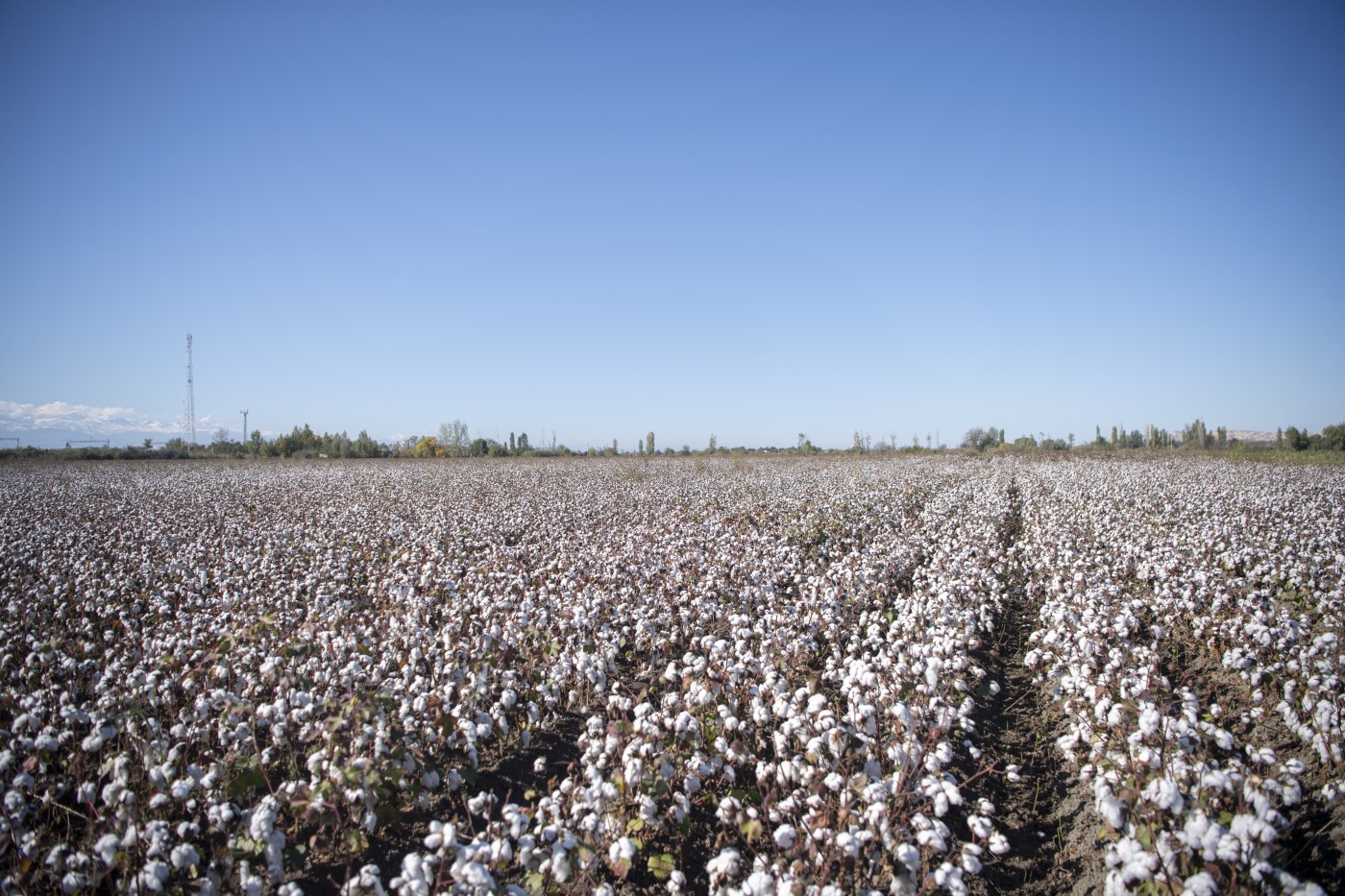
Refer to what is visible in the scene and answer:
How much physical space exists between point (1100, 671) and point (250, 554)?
11.6 m

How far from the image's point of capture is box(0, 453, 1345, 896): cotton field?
10.1ft

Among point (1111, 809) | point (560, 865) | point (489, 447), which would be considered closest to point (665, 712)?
point (560, 865)

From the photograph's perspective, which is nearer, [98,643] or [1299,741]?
[1299,741]

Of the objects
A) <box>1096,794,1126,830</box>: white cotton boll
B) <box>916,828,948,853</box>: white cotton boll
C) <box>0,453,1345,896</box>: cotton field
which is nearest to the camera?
<box>916,828,948,853</box>: white cotton boll

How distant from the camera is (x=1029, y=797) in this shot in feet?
15.2

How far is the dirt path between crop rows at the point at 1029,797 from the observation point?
3.79 metres

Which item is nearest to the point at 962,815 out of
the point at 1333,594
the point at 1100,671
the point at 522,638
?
the point at 1100,671

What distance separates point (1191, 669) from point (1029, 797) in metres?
3.18

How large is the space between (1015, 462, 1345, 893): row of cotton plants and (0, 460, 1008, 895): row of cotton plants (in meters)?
0.79

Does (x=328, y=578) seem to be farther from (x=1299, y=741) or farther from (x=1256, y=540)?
(x=1256, y=540)

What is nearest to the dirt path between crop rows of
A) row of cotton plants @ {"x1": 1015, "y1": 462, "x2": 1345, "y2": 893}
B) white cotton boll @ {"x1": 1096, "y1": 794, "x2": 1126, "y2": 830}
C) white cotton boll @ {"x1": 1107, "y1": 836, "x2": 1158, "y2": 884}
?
row of cotton plants @ {"x1": 1015, "y1": 462, "x2": 1345, "y2": 893}

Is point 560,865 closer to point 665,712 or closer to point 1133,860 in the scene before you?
point 665,712

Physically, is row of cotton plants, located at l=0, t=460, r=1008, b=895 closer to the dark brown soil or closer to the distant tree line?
the dark brown soil

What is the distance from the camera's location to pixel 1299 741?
498cm
